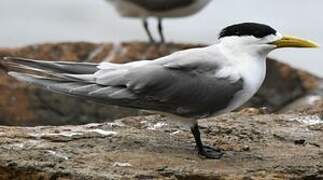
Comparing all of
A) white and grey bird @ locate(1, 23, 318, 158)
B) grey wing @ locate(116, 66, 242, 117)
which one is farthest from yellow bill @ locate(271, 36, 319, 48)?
grey wing @ locate(116, 66, 242, 117)

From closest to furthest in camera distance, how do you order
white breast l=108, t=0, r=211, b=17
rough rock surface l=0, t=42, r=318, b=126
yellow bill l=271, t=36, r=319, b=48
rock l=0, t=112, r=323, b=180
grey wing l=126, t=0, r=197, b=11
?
rock l=0, t=112, r=323, b=180, yellow bill l=271, t=36, r=319, b=48, rough rock surface l=0, t=42, r=318, b=126, grey wing l=126, t=0, r=197, b=11, white breast l=108, t=0, r=211, b=17

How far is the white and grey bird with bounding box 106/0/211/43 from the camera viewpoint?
10.4 m

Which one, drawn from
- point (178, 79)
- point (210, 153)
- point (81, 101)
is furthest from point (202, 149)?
point (81, 101)

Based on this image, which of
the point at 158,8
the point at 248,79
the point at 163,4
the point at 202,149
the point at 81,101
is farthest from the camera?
the point at 158,8

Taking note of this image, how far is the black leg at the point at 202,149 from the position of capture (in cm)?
578

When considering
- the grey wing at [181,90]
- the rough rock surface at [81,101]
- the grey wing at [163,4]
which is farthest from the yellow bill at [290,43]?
the grey wing at [163,4]

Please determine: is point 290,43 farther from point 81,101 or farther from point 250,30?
point 81,101

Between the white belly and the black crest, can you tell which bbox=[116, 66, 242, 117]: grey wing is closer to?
the white belly

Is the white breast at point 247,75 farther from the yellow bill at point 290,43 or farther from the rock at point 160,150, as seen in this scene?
the rock at point 160,150

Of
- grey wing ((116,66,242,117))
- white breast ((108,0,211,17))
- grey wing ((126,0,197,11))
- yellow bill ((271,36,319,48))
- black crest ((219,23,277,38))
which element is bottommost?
white breast ((108,0,211,17))

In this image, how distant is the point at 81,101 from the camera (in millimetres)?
8352

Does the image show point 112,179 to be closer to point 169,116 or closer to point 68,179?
point 68,179

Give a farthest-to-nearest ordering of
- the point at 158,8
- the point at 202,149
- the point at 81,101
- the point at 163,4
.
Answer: the point at 158,8, the point at 163,4, the point at 81,101, the point at 202,149

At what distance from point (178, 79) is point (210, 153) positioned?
1.21 feet
